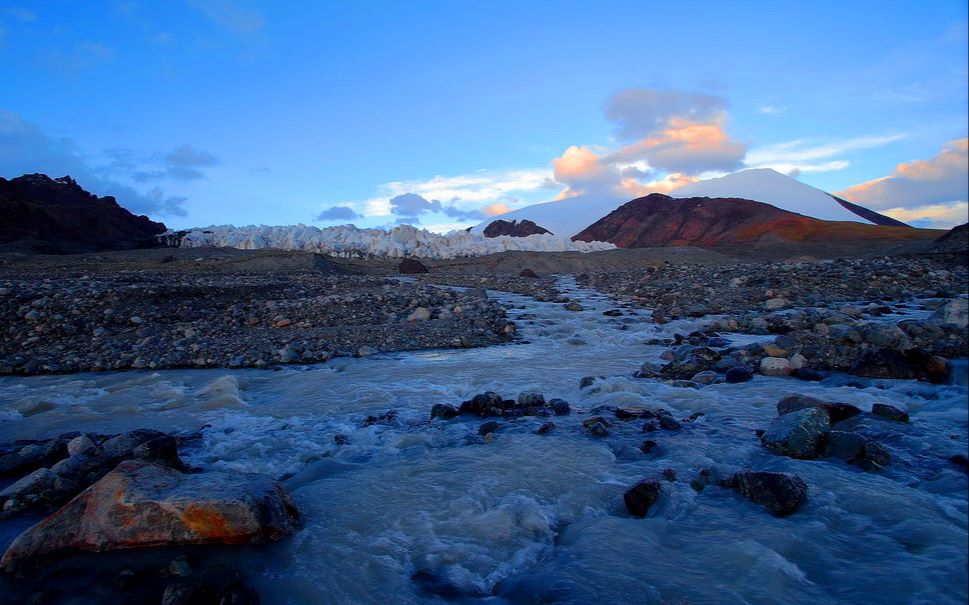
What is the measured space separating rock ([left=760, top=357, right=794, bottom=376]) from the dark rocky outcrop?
57.8 metres

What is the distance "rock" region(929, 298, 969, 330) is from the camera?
6090 mm

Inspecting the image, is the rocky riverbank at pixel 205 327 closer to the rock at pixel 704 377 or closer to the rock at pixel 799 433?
the rock at pixel 704 377

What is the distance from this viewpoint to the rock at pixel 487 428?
428 cm

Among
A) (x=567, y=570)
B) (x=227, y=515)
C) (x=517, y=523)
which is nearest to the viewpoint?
(x=567, y=570)

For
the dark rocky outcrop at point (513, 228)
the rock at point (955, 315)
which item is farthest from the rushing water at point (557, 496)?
the dark rocky outcrop at point (513, 228)

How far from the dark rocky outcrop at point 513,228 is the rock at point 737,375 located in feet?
190

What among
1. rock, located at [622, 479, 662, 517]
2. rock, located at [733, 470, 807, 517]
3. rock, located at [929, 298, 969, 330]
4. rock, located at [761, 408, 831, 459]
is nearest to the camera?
rock, located at [733, 470, 807, 517]

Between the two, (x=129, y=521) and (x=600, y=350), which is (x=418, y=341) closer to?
(x=600, y=350)

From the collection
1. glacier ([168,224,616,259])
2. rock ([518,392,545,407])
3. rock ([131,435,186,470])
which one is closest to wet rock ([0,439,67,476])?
rock ([131,435,186,470])

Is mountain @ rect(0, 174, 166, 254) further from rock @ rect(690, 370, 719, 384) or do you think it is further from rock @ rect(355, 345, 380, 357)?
rock @ rect(690, 370, 719, 384)

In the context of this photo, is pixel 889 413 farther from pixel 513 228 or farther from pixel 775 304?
pixel 513 228

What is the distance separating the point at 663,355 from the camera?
6.87 meters

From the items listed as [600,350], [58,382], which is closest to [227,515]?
[58,382]

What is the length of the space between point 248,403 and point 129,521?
9.64 ft
